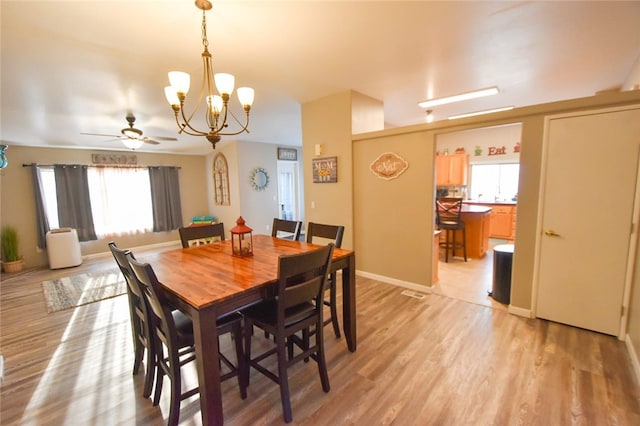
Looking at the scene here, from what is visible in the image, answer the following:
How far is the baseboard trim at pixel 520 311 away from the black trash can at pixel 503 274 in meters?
0.18

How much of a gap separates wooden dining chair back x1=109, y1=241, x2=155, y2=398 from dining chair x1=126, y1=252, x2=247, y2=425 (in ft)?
0.13

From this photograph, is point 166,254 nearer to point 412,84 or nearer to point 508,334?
point 508,334

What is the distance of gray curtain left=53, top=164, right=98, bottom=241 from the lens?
5547 mm

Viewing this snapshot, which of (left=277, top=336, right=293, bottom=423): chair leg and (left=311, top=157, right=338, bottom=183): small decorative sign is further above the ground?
(left=311, top=157, right=338, bottom=183): small decorative sign

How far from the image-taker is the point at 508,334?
8.33 feet

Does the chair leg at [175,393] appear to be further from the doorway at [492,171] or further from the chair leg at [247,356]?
the doorway at [492,171]

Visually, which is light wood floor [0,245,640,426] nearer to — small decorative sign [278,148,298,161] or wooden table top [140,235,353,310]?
wooden table top [140,235,353,310]

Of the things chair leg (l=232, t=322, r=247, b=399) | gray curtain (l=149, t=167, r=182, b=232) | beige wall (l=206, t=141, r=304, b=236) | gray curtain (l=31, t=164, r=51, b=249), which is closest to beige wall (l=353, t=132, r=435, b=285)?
chair leg (l=232, t=322, r=247, b=399)

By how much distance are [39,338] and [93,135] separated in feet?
11.6

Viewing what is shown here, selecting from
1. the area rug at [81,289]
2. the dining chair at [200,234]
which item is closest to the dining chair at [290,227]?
the dining chair at [200,234]

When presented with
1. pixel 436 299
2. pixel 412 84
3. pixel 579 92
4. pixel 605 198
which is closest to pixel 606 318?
pixel 605 198

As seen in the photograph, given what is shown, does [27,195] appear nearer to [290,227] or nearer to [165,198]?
[165,198]

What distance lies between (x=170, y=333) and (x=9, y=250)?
5873 mm

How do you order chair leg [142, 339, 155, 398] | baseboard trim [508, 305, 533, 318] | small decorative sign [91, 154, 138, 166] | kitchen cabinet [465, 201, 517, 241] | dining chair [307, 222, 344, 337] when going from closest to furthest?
chair leg [142, 339, 155, 398] → dining chair [307, 222, 344, 337] → baseboard trim [508, 305, 533, 318] → small decorative sign [91, 154, 138, 166] → kitchen cabinet [465, 201, 517, 241]
